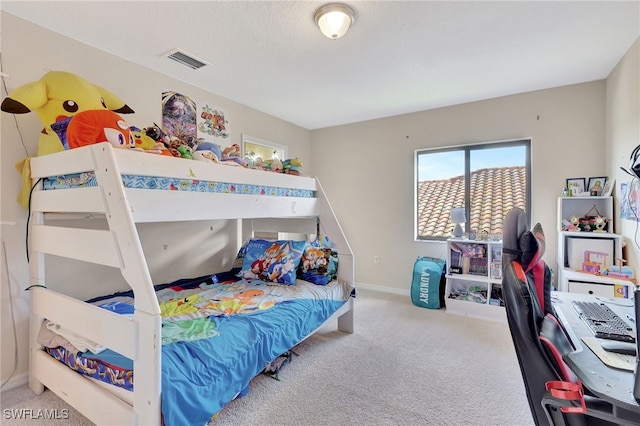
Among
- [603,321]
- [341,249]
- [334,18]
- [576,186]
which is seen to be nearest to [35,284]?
[341,249]

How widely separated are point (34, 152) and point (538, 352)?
3.08 m

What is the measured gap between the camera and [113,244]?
1266mm

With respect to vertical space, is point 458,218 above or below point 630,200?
below

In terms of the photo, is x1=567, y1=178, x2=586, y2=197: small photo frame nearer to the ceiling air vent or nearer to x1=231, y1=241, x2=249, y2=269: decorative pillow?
x1=231, y1=241, x2=249, y2=269: decorative pillow

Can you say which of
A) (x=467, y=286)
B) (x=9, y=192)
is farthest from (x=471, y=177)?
(x=9, y=192)

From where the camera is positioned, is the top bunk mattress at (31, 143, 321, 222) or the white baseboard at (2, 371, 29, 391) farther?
the white baseboard at (2, 371, 29, 391)

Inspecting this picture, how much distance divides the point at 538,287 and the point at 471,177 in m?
2.57

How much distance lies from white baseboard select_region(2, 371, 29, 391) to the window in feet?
12.9

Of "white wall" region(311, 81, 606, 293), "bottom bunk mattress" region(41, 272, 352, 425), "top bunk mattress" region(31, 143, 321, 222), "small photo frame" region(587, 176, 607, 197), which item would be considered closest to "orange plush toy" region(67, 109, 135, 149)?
"top bunk mattress" region(31, 143, 321, 222)

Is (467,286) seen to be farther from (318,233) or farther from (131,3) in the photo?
(131,3)

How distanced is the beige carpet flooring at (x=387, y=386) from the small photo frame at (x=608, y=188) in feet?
5.33

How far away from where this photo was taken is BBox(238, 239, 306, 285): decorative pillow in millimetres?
2730

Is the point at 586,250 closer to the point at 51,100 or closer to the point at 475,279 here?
the point at 475,279

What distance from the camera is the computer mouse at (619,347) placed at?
1.06 metres
